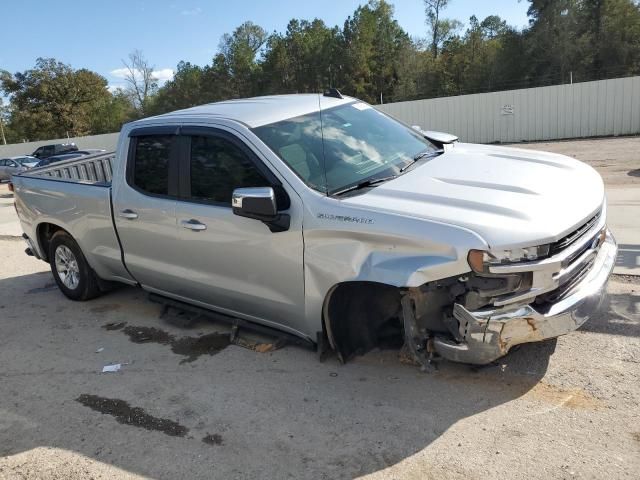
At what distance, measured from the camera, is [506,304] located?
305 cm

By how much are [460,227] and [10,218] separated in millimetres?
13428

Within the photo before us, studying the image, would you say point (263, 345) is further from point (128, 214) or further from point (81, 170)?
point (81, 170)

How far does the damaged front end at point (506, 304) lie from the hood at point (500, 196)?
0.17m

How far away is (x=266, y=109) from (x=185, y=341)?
216cm

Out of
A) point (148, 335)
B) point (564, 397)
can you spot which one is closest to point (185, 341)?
point (148, 335)

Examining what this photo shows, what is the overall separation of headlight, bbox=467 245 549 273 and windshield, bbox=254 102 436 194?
1104mm

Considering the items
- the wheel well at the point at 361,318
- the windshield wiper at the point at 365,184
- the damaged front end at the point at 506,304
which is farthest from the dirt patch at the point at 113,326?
the damaged front end at the point at 506,304

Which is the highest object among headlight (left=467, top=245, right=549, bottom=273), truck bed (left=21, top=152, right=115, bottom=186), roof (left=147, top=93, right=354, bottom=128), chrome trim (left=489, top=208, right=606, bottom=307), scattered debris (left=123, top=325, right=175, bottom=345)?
roof (left=147, top=93, right=354, bottom=128)

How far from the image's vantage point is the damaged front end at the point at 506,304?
3.04 metres

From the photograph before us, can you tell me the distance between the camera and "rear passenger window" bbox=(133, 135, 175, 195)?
181 inches

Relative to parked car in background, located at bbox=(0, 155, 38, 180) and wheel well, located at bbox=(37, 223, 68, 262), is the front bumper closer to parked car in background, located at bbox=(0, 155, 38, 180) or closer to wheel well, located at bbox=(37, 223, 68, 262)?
wheel well, located at bbox=(37, 223, 68, 262)

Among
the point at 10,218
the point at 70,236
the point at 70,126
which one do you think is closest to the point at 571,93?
the point at 10,218

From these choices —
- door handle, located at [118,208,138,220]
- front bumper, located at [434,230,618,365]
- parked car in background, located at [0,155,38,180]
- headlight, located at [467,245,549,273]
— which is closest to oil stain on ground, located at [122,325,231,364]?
door handle, located at [118,208,138,220]

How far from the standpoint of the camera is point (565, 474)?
2754mm
